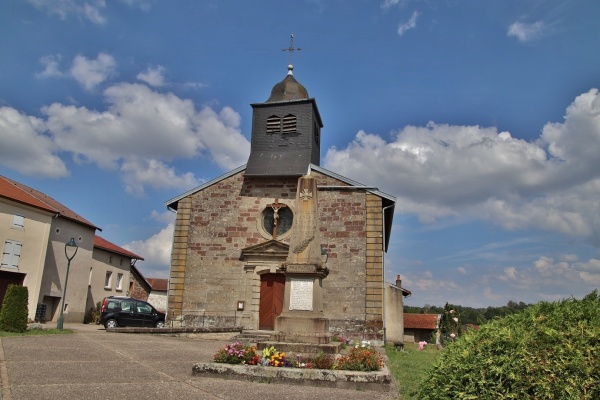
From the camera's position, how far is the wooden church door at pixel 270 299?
16.1 m

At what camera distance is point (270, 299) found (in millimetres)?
16297

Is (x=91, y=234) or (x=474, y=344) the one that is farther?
(x=91, y=234)

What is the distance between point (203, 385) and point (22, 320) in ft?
30.6

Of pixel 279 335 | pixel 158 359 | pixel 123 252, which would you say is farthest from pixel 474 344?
pixel 123 252

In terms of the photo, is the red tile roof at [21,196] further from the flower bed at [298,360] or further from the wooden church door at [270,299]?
the flower bed at [298,360]

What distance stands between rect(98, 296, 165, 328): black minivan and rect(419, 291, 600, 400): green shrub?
17034 millimetres

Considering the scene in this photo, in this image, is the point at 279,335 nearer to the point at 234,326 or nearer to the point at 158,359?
the point at 158,359

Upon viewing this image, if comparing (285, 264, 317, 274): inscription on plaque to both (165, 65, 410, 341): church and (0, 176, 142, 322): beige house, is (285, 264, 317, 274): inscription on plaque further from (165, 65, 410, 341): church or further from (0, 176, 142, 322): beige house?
(0, 176, 142, 322): beige house

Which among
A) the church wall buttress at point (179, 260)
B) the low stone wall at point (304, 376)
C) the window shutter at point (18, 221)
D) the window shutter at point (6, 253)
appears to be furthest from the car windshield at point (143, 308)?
the low stone wall at point (304, 376)

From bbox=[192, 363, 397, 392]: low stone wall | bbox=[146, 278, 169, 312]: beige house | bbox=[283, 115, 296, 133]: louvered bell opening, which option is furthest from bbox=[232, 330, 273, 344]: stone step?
bbox=[146, 278, 169, 312]: beige house

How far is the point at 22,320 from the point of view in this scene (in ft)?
41.7

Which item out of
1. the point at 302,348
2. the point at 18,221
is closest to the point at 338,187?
the point at 302,348

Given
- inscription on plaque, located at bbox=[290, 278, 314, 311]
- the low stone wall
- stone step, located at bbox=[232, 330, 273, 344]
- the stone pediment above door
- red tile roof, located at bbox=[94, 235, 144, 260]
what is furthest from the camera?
red tile roof, located at bbox=[94, 235, 144, 260]

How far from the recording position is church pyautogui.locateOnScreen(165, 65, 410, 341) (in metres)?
15.5
